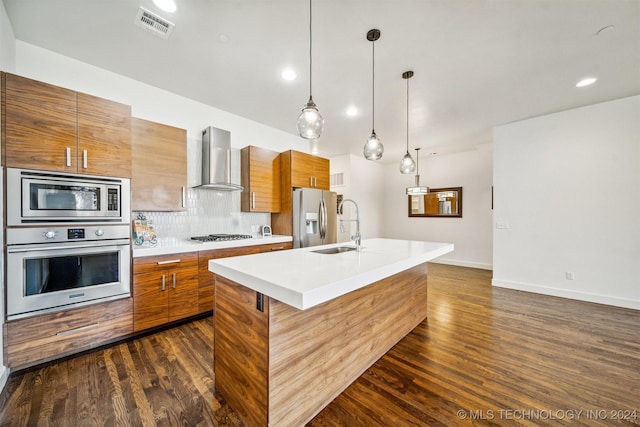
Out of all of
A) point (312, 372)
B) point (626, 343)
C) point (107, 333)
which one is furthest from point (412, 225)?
point (107, 333)

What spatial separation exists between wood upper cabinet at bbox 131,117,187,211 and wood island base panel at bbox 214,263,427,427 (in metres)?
1.66

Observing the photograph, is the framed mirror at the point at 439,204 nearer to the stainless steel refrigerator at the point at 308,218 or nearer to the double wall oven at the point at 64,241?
the stainless steel refrigerator at the point at 308,218

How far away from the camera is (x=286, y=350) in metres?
1.26

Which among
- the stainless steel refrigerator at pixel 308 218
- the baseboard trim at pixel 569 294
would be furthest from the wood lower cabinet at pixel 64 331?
the baseboard trim at pixel 569 294

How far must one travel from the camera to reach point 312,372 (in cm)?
141

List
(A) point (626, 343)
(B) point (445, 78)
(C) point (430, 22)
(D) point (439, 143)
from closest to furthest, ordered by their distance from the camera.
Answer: (C) point (430, 22) < (A) point (626, 343) < (B) point (445, 78) < (D) point (439, 143)

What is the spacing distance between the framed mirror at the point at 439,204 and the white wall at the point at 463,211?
11 cm

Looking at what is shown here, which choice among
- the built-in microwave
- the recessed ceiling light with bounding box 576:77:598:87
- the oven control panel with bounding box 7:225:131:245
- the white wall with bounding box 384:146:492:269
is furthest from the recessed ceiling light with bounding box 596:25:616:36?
the oven control panel with bounding box 7:225:131:245

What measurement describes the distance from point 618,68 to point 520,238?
7.93 ft

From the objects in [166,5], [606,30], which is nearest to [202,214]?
[166,5]

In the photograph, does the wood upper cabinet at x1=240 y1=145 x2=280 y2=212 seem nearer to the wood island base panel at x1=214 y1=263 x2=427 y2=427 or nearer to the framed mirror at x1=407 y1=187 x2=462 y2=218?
the wood island base panel at x1=214 y1=263 x2=427 y2=427

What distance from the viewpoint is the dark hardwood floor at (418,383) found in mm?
1425

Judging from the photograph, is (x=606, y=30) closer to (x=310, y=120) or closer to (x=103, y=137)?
(x=310, y=120)

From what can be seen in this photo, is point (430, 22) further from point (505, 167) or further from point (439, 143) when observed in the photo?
point (439, 143)
